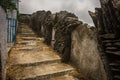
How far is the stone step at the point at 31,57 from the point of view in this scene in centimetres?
695

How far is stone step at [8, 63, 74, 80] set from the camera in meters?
5.94

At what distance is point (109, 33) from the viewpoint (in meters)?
4.67

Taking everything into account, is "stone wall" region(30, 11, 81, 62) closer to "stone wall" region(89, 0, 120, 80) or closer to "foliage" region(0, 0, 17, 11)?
"stone wall" region(89, 0, 120, 80)

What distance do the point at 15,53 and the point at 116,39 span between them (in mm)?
4895

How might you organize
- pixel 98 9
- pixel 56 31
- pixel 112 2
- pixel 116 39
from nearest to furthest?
pixel 112 2 → pixel 116 39 → pixel 98 9 → pixel 56 31

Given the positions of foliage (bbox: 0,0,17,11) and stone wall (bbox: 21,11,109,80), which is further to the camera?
stone wall (bbox: 21,11,109,80)

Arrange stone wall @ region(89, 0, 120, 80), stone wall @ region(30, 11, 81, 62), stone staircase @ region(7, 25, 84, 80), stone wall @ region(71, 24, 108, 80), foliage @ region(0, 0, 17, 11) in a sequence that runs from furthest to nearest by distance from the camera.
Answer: stone wall @ region(30, 11, 81, 62) → stone staircase @ region(7, 25, 84, 80) → stone wall @ region(71, 24, 108, 80) → foliage @ region(0, 0, 17, 11) → stone wall @ region(89, 0, 120, 80)

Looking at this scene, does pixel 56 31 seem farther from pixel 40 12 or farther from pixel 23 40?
pixel 40 12

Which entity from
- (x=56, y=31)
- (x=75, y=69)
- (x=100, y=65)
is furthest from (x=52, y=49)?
(x=100, y=65)

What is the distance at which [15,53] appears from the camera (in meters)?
7.79

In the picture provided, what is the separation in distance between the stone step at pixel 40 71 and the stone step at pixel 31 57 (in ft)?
0.72

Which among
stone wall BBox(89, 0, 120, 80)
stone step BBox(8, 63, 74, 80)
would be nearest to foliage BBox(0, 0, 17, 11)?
stone step BBox(8, 63, 74, 80)

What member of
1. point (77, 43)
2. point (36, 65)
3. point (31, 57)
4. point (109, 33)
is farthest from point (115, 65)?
point (31, 57)

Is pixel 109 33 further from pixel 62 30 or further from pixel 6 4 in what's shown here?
pixel 6 4
